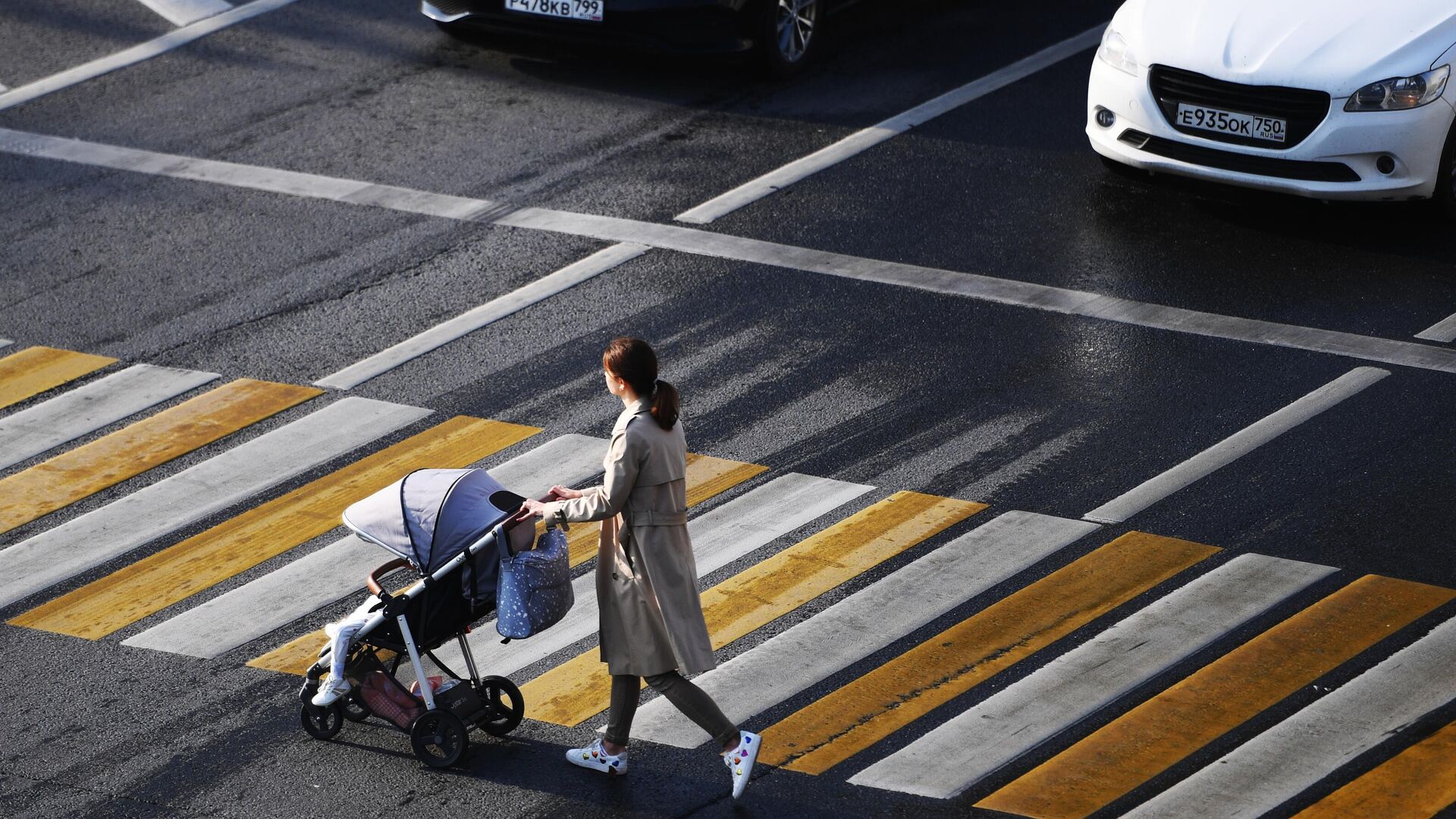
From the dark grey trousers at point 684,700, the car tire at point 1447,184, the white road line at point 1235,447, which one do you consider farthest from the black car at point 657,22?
the dark grey trousers at point 684,700

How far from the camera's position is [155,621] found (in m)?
8.08

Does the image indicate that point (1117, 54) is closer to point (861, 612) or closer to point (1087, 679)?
point (861, 612)

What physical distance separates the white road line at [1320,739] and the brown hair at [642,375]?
6.90ft

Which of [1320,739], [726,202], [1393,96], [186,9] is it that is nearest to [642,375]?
[1320,739]

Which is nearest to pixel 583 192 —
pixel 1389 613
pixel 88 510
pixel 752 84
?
pixel 752 84

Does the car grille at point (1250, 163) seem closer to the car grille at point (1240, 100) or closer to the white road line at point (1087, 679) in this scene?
the car grille at point (1240, 100)

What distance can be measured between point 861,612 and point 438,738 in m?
1.89

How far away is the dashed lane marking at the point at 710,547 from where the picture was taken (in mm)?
7801

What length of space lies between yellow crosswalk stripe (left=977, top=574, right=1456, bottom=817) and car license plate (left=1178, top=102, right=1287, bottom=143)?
394 centimetres

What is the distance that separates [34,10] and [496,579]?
1057cm

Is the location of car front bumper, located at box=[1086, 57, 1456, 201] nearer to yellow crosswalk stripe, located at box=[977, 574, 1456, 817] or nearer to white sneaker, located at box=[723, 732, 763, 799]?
yellow crosswalk stripe, located at box=[977, 574, 1456, 817]

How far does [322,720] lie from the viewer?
716 centimetres

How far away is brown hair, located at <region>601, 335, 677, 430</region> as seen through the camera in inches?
257

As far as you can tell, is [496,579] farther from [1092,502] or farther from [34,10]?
[34,10]
